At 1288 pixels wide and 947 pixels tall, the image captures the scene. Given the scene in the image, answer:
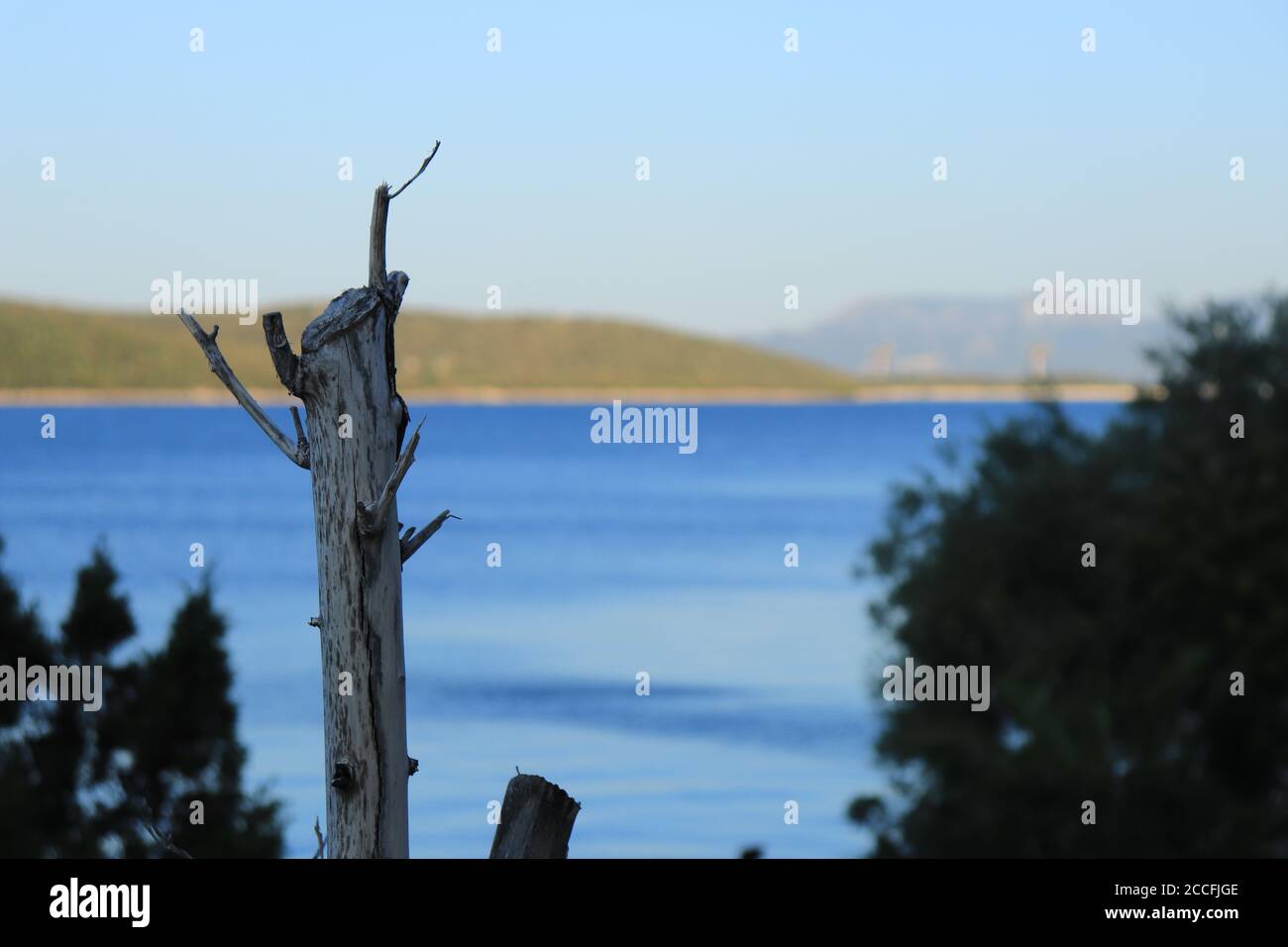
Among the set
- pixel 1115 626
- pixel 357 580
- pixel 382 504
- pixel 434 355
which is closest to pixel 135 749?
pixel 357 580

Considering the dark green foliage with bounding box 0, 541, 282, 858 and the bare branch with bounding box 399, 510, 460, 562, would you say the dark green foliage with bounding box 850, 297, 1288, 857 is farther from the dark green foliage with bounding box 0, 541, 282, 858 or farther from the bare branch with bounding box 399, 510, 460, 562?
the bare branch with bounding box 399, 510, 460, 562

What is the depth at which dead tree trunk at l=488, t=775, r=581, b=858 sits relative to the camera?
473cm

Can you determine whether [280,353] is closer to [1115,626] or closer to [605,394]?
[1115,626]

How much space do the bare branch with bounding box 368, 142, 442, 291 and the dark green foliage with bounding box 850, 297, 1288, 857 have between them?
21962 millimetres

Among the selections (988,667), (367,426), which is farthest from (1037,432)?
(367,426)

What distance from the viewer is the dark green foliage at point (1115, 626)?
26.5m

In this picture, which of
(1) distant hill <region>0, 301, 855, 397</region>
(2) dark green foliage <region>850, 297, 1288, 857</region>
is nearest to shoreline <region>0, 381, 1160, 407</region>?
(1) distant hill <region>0, 301, 855, 397</region>

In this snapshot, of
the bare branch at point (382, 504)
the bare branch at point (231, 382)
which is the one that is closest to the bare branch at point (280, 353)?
the bare branch at point (231, 382)

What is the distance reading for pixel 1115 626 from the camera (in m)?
29.0

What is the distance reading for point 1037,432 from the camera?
32.8 metres

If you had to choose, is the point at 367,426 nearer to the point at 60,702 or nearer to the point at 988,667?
the point at 60,702

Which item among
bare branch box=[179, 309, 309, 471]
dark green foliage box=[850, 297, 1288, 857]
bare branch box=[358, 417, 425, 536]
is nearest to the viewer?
bare branch box=[358, 417, 425, 536]

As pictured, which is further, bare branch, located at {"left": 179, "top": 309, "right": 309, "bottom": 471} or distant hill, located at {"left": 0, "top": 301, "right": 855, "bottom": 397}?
distant hill, located at {"left": 0, "top": 301, "right": 855, "bottom": 397}

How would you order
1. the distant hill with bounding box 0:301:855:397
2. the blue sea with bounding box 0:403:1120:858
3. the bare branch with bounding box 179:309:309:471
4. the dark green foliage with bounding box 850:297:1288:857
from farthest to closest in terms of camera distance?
1. the distant hill with bounding box 0:301:855:397
2. the blue sea with bounding box 0:403:1120:858
3. the dark green foliage with bounding box 850:297:1288:857
4. the bare branch with bounding box 179:309:309:471
